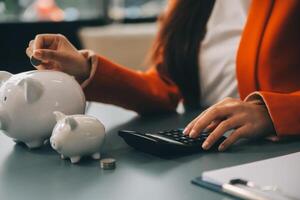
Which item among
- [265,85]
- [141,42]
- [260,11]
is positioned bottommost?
[141,42]

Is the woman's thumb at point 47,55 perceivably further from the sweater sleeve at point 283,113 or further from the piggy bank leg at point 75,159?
the sweater sleeve at point 283,113

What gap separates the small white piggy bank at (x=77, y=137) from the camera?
2.34ft

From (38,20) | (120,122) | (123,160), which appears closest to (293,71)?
(120,122)

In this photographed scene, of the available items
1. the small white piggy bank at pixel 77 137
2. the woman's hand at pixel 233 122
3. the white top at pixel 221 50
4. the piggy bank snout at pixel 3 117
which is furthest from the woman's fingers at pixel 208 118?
the white top at pixel 221 50

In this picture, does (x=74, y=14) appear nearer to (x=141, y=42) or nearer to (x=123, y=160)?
(x=141, y=42)

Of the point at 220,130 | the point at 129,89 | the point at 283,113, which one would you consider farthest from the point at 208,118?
the point at 129,89

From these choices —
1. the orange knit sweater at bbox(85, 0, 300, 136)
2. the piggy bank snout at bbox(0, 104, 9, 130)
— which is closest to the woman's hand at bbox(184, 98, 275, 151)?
the orange knit sweater at bbox(85, 0, 300, 136)

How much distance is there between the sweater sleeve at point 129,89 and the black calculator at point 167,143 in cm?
27

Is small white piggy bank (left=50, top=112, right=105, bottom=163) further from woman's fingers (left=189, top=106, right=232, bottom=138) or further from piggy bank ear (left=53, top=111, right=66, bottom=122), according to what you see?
woman's fingers (left=189, top=106, right=232, bottom=138)

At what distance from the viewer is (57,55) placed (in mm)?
917

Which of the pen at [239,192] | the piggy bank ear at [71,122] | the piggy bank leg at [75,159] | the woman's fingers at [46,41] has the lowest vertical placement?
the piggy bank leg at [75,159]

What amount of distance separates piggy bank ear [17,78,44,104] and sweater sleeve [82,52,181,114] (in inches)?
9.2

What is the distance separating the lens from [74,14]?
2.96m

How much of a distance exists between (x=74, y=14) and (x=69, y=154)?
2.32 m
